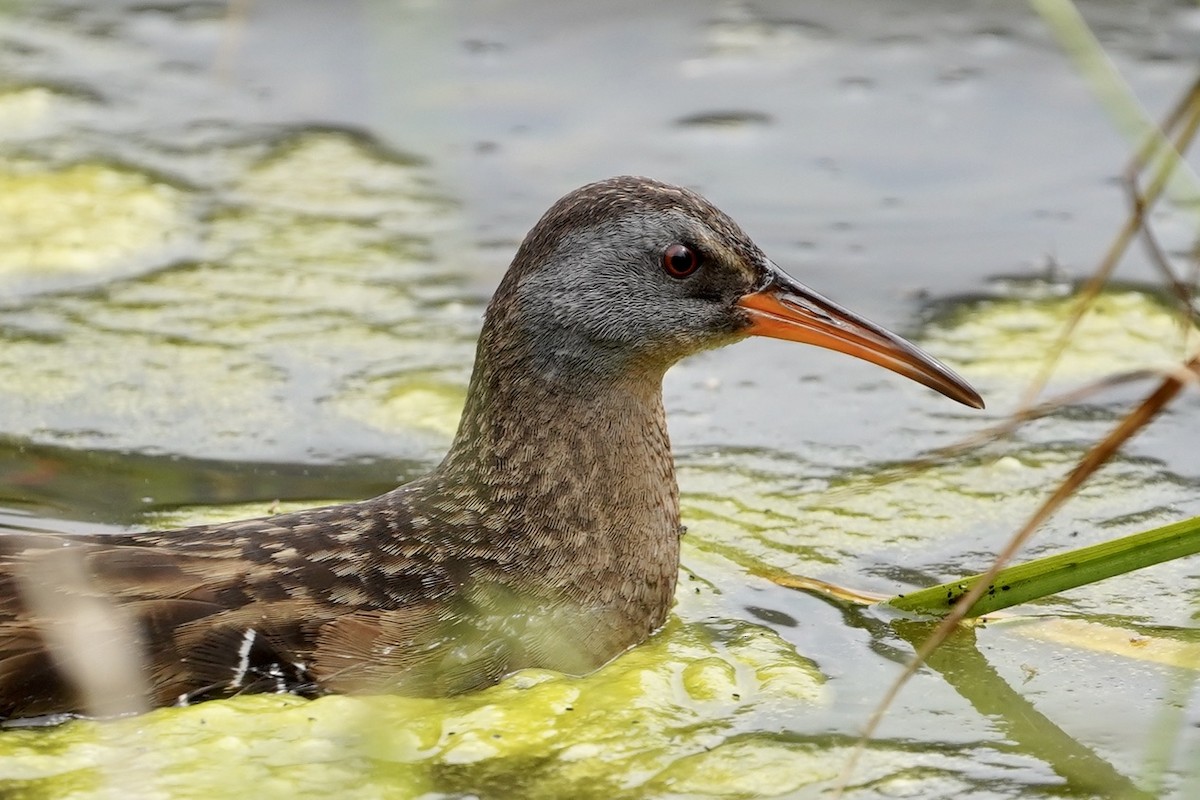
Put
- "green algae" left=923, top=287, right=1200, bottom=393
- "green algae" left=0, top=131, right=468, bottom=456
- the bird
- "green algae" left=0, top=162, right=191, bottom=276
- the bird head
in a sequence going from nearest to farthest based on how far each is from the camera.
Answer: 1. the bird
2. the bird head
3. "green algae" left=0, top=131, right=468, bottom=456
4. "green algae" left=923, top=287, right=1200, bottom=393
5. "green algae" left=0, top=162, right=191, bottom=276

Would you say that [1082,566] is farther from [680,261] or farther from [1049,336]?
[1049,336]

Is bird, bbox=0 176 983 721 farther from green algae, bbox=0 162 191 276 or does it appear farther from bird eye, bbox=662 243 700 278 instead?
green algae, bbox=0 162 191 276

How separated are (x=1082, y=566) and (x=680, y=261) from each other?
1194 mm

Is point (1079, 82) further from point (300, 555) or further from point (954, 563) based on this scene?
point (300, 555)

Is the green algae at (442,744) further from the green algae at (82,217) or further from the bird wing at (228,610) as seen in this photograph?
the green algae at (82,217)

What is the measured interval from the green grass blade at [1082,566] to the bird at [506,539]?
49 centimetres

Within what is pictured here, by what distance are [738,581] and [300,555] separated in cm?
123

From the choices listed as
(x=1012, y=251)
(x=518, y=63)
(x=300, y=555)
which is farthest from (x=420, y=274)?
(x=300, y=555)

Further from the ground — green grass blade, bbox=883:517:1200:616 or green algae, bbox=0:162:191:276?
green algae, bbox=0:162:191:276

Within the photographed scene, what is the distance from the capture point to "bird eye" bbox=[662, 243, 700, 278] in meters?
4.36

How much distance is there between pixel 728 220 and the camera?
4.40m

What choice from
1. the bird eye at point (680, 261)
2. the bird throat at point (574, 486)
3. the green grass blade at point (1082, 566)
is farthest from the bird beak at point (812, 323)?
the green grass blade at point (1082, 566)

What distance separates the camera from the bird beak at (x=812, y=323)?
14.3ft

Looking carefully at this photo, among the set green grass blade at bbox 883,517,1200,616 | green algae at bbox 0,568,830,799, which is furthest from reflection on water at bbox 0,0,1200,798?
green grass blade at bbox 883,517,1200,616
